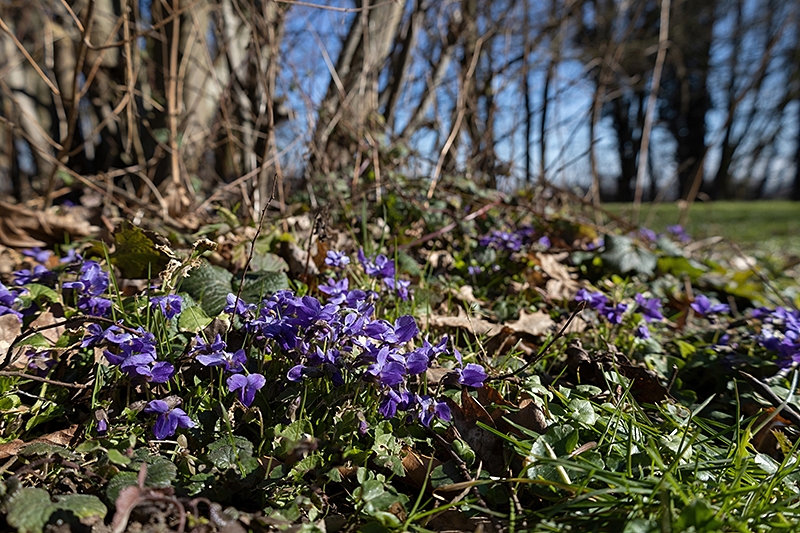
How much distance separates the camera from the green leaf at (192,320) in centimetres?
123

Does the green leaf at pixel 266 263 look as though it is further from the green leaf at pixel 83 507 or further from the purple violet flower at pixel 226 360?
the green leaf at pixel 83 507

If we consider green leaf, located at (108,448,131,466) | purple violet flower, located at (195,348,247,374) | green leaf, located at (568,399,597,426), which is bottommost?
green leaf, located at (568,399,597,426)

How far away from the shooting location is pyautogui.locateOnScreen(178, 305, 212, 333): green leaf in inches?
48.5

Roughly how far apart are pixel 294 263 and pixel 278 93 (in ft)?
7.55

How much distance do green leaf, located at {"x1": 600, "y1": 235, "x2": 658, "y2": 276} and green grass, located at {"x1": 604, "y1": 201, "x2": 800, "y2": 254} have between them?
2.72 m

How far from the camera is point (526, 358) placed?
1.67 metres

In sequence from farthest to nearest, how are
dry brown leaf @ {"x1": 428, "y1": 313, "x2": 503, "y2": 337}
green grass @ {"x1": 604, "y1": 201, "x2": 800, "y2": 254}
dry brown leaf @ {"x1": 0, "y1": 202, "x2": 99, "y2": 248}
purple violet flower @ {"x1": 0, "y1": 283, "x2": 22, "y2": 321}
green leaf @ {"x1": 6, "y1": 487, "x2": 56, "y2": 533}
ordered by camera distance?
1. green grass @ {"x1": 604, "y1": 201, "x2": 800, "y2": 254}
2. dry brown leaf @ {"x1": 0, "y1": 202, "x2": 99, "y2": 248}
3. dry brown leaf @ {"x1": 428, "y1": 313, "x2": 503, "y2": 337}
4. purple violet flower @ {"x1": 0, "y1": 283, "x2": 22, "y2": 321}
5. green leaf @ {"x1": 6, "y1": 487, "x2": 56, "y2": 533}

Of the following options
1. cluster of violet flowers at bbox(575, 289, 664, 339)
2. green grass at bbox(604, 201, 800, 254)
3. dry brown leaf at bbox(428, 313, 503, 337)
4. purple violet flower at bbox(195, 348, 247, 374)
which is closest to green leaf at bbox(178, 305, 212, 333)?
purple violet flower at bbox(195, 348, 247, 374)

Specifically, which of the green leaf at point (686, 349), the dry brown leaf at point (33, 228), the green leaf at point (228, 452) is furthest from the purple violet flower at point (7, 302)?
the green leaf at point (686, 349)

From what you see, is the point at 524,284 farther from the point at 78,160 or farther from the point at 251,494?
the point at 78,160

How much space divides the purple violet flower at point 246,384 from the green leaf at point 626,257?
1957 mm

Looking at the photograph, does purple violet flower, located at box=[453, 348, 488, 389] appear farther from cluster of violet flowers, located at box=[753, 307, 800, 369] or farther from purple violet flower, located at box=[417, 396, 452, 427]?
cluster of violet flowers, located at box=[753, 307, 800, 369]

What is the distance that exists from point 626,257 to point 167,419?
2165mm

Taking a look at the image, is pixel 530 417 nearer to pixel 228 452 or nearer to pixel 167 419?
pixel 228 452
